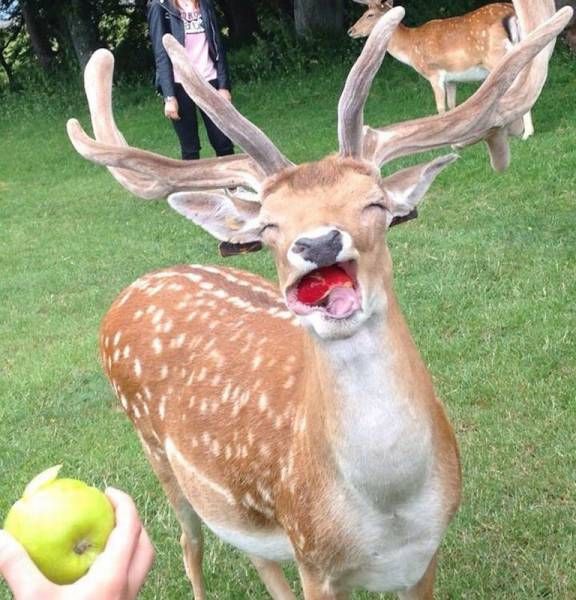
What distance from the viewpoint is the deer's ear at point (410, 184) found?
2.78m

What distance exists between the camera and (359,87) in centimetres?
264

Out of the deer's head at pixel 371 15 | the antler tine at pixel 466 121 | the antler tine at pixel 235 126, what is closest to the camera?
the antler tine at pixel 235 126

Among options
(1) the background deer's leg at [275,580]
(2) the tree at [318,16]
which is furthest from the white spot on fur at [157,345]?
(2) the tree at [318,16]

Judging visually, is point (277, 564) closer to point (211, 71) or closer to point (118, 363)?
point (118, 363)

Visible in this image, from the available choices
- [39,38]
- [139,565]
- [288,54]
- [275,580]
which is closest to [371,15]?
[288,54]

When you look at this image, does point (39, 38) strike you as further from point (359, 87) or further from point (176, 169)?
point (359, 87)

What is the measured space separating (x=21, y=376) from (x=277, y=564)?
2.97 meters

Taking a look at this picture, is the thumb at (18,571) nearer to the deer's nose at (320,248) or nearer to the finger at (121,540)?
the finger at (121,540)

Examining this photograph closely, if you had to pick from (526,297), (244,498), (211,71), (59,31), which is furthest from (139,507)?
(59,31)

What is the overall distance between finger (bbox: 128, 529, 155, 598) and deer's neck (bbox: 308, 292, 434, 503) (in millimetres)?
773

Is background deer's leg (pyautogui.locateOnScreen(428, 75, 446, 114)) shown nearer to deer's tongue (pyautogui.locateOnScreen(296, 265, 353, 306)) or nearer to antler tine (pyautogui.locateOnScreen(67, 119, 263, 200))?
antler tine (pyautogui.locateOnScreen(67, 119, 263, 200))

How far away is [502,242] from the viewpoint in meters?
6.99

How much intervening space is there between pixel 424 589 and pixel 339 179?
129cm

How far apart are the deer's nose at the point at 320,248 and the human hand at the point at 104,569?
662 mm
